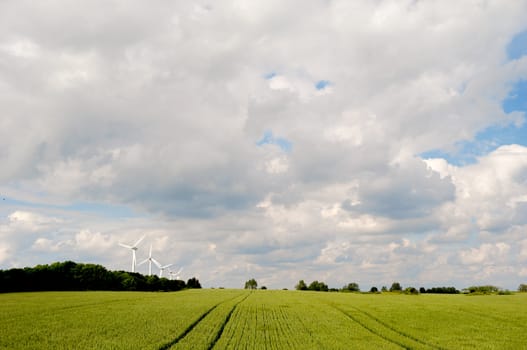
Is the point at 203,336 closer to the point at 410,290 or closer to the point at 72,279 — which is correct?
the point at 72,279

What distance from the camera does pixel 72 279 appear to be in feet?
394

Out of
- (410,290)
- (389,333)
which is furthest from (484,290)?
(389,333)

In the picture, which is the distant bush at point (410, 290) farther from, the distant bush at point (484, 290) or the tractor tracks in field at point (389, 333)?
the tractor tracks in field at point (389, 333)

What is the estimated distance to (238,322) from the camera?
140ft

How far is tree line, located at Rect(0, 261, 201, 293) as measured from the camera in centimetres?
10056

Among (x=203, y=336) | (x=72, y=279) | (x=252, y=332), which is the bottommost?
(x=203, y=336)

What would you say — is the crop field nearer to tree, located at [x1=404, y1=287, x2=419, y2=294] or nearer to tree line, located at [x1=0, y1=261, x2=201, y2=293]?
tree line, located at [x1=0, y1=261, x2=201, y2=293]

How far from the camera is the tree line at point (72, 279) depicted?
330 ft

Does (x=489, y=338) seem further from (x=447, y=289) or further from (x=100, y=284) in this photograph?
(x=447, y=289)

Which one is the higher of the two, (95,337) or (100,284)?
(100,284)

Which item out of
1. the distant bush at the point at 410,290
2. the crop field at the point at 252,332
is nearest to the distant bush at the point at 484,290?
the distant bush at the point at 410,290

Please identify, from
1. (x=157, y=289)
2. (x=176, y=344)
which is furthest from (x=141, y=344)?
(x=157, y=289)

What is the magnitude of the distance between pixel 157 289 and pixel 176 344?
129m

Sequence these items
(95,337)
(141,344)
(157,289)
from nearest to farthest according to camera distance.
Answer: (141,344), (95,337), (157,289)
